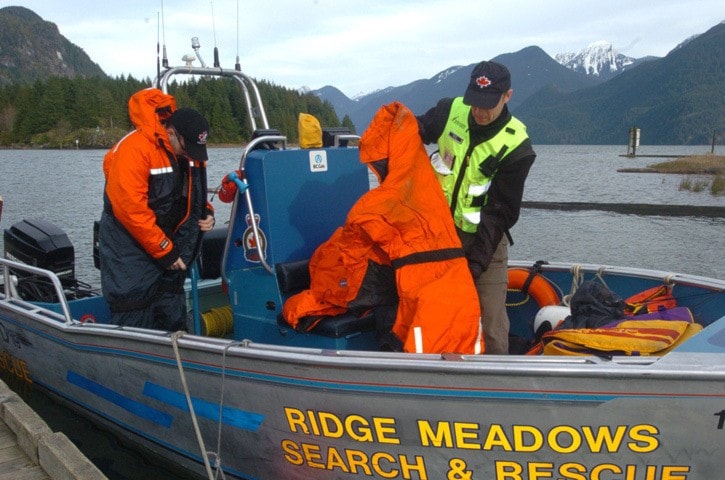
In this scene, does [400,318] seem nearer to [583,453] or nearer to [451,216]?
[451,216]

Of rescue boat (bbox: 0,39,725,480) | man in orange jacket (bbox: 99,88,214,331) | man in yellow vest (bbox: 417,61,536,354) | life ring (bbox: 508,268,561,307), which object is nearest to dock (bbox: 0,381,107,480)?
rescue boat (bbox: 0,39,725,480)

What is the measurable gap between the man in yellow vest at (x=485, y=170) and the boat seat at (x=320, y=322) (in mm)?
675

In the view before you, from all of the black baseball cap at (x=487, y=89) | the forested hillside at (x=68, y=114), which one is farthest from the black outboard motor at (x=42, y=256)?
the forested hillside at (x=68, y=114)

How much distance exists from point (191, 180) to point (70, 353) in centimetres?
149

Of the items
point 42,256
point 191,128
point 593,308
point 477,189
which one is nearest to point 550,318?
point 593,308

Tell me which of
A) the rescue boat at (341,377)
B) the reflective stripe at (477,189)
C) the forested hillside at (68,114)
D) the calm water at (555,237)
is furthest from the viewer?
the forested hillside at (68,114)

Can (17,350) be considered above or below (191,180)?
below

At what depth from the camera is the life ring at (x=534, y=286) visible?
4516 mm

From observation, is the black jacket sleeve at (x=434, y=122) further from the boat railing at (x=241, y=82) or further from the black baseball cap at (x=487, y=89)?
the boat railing at (x=241, y=82)

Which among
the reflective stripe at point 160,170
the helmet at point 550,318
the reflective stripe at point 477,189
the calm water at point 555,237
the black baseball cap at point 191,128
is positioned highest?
the black baseball cap at point 191,128

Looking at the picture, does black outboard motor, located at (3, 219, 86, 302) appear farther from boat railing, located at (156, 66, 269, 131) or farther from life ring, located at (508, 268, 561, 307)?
life ring, located at (508, 268, 561, 307)

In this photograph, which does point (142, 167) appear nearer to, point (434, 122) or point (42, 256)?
point (434, 122)

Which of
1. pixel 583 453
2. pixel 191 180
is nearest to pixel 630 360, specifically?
pixel 583 453

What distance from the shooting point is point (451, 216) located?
11.0 feet
